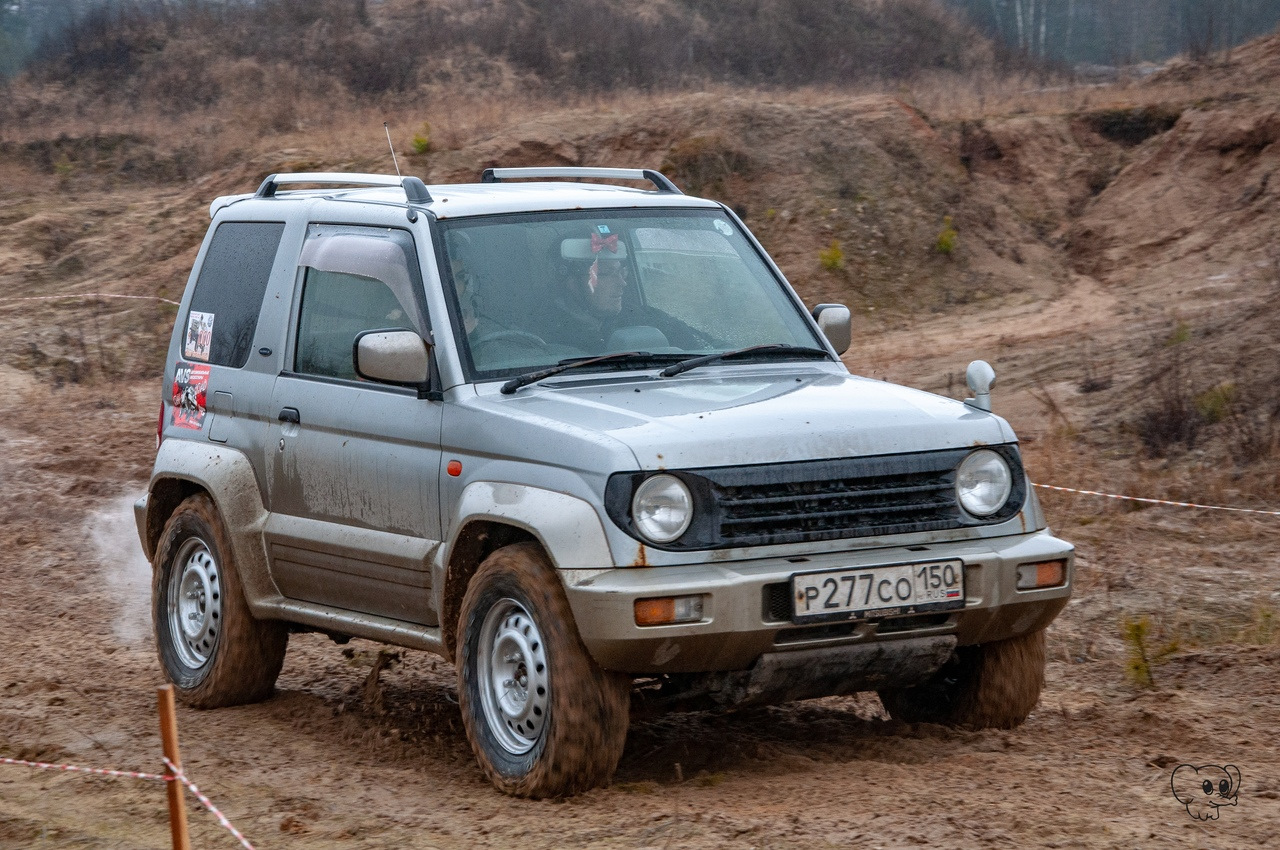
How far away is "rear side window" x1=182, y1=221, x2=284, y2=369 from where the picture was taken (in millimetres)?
6801

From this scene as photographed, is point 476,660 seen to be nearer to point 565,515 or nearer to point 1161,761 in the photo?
point 565,515

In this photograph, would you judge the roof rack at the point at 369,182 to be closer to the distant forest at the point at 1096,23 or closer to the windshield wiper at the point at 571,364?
the windshield wiper at the point at 571,364

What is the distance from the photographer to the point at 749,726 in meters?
6.24

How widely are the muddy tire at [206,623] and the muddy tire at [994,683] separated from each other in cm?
273

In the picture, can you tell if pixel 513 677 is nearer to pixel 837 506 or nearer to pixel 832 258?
pixel 837 506

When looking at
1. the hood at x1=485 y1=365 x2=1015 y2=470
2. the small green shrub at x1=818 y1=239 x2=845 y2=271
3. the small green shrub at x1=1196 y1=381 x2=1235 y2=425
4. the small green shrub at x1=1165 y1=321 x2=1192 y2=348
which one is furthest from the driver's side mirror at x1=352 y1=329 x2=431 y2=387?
the small green shrub at x1=818 y1=239 x2=845 y2=271

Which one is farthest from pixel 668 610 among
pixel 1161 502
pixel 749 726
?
pixel 1161 502

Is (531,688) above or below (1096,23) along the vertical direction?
below

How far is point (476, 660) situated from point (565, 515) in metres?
0.70

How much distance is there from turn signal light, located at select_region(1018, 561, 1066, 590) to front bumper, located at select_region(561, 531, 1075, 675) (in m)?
0.04

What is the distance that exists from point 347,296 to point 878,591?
247 centimetres

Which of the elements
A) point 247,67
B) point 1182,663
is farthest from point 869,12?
point 1182,663

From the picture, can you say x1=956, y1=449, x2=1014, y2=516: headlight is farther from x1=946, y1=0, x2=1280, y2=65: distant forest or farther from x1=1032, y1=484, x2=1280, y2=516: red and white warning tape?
x1=946, y1=0, x2=1280, y2=65: distant forest

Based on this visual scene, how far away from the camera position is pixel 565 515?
4914 mm
